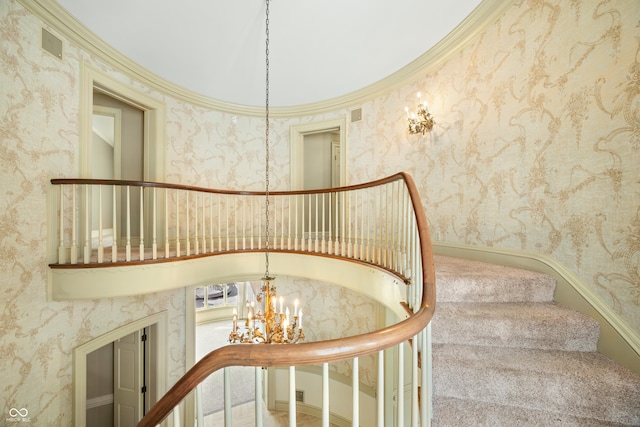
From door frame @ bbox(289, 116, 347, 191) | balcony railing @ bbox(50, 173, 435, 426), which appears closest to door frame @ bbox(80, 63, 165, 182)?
balcony railing @ bbox(50, 173, 435, 426)

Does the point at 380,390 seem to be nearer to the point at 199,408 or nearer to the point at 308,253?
the point at 199,408

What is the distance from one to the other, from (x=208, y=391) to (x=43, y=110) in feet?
16.5

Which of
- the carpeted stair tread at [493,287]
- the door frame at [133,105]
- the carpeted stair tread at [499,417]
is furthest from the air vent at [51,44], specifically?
the carpeted stair tread at [499,417]

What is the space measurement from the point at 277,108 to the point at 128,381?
4890 mm

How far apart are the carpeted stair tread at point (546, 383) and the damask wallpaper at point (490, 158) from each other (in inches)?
17.8

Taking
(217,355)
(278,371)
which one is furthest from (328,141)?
(217,355)

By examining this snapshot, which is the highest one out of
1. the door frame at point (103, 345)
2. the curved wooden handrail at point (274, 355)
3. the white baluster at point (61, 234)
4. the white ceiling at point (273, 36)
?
the white ceiling at point (273, 36)

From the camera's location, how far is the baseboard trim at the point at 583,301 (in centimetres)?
149

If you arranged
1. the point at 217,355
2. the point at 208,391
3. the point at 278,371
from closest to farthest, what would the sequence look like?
the point at 217,355, the point at 278,371, the point at 208,391

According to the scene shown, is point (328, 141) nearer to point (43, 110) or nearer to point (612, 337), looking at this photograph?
point (43, 110)

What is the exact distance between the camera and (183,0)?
238cm

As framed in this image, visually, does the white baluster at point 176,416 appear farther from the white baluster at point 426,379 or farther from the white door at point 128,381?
the white door at point 128,381

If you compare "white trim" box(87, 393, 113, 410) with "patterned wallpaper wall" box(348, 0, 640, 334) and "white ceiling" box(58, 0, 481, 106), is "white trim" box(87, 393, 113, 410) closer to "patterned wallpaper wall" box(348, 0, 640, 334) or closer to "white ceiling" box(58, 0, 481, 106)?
"white ceiling" box(58, 0, 481, 106)

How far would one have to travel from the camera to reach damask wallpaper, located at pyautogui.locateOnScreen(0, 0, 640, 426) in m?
1.70
